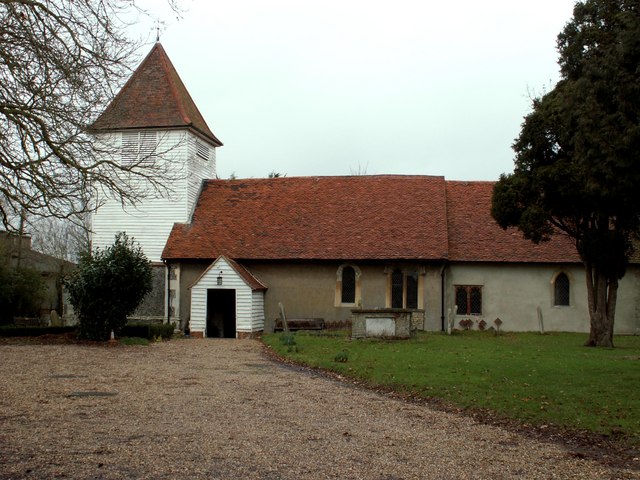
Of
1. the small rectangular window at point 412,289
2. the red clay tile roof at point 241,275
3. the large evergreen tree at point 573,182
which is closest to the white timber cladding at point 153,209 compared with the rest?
the red clay tile roof at point 241,275

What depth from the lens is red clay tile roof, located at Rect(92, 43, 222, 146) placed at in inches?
1292

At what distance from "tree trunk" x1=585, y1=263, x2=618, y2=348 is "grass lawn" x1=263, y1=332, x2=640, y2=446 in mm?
657

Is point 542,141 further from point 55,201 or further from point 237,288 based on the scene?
point 55,201

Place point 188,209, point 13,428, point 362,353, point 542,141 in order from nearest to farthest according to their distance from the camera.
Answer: point 13,428 → point 362,353 → point 542,141 → point 188,209

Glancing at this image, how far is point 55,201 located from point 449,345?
13862mm

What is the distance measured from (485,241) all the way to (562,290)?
3747mm

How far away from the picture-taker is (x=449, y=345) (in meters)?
23.0

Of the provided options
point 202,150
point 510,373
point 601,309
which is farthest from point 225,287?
point 510,373

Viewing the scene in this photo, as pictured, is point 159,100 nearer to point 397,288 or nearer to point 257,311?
point 257,311

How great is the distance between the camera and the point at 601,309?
2361cm

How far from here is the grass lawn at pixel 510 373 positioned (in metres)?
11.6

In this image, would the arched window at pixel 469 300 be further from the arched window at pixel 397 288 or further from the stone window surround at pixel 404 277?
the arched window at pixel 397 288

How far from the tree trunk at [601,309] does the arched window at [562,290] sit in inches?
277

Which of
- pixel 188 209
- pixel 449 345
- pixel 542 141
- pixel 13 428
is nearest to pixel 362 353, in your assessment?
pixel 449 345
